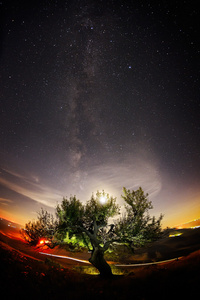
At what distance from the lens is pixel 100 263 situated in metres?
13.6

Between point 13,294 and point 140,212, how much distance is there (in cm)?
1444

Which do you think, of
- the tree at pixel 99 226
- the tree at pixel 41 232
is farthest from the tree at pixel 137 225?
the tree at pixel 41 232

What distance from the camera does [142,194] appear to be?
55.7ft

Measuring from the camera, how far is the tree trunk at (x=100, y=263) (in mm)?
13005

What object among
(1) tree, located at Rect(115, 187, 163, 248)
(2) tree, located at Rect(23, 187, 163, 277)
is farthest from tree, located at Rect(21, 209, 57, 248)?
(1) tree, located at Rect(115, 187, 163, 248)

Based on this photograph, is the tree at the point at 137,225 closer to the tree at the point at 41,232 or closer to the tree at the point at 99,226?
the tree at the point at 99,226

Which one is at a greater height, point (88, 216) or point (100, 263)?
point (88, 216)

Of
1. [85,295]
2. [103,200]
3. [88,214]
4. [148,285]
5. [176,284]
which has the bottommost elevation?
[85,295]

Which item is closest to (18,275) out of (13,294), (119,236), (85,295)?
(13,294)

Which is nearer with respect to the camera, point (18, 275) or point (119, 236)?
point (18, 275)

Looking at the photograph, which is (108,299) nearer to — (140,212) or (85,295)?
(85,295)

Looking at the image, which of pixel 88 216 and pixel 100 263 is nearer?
pixel 100 263

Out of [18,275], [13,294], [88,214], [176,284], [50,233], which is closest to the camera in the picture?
[13,294]

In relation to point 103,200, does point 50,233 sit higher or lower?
lower
